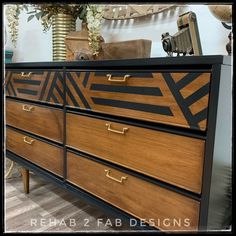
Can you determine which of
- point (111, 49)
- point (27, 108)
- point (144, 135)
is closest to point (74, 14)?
point (111, 49)

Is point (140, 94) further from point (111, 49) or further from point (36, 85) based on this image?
point (36, 85)

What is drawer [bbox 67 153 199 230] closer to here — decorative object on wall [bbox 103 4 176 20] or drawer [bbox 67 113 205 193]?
drawer [bbox 67 113 205 193]

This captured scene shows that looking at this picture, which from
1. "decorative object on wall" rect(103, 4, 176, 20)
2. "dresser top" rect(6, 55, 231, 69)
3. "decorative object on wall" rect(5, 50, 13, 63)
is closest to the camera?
"dresser top" rect(6, 55, 231, 69)

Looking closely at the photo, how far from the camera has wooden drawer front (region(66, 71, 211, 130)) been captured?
70 centimetres

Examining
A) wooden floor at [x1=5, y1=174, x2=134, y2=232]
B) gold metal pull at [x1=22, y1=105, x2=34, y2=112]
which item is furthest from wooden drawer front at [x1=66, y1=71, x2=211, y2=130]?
wooden floor at [x1=5, y1=174, x2=134, y2=232]

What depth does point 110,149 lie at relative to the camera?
0.98 meters

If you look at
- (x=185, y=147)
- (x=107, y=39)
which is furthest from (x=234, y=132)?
(x=107, y=39)

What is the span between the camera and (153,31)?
4.40ft

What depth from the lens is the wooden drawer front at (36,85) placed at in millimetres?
1188

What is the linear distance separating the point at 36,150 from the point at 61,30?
0.72 m

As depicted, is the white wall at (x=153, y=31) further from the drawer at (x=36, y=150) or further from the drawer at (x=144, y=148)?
the drawer at (x=36, y=150)

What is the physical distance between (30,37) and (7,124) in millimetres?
923

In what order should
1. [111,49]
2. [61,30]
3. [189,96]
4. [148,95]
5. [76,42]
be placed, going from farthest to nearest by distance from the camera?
[61,30], [76,42], [111,49], [148,95], [189,96]

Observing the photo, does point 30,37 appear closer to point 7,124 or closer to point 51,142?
point 7,124
